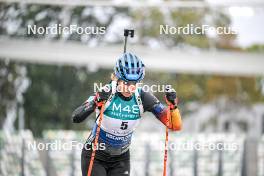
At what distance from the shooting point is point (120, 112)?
5730 mm

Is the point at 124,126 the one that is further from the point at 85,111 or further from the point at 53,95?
the point at 53,95

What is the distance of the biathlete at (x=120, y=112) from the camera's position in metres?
5.62

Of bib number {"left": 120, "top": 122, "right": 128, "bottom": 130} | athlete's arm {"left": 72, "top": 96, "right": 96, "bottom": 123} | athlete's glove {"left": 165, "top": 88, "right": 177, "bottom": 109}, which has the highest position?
athlete's glove {"left": 165, "top": 88, "right": 177, "bottom": 109}

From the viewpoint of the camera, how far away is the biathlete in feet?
18.5

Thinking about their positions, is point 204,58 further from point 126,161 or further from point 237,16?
point 126,161

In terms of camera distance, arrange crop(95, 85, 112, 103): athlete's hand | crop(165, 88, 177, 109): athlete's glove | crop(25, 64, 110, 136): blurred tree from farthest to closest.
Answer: crop(25, 64, 110, 136): blurred tree → crop(165, 88, 177, 109): athlete's glove → crop(95, 85, 112, 103): athlete's hand

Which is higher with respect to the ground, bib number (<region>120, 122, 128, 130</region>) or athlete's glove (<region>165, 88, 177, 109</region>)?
athlete's glove (<region>165, 88, 177, 109</region>)

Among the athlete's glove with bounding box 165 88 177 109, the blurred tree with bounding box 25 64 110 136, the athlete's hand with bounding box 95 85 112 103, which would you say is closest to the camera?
the athlete's hand with bounding box 95 85 112 103

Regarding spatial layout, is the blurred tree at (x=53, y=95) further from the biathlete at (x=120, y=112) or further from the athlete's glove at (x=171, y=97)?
the athlete's glove at (x=171, y=97)

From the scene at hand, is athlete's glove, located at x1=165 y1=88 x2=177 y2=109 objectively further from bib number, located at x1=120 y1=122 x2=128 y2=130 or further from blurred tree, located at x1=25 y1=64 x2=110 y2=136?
blurred tree, located at x1=25 y1=64 x2=110 y2=136

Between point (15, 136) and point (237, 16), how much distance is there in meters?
4.00

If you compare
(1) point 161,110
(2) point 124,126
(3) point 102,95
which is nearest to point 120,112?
(2) point 124,126

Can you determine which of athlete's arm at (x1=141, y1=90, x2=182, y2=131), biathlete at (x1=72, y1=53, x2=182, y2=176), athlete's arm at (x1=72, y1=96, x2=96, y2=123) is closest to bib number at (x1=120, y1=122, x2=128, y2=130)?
biathlete at (x1=72, y1=53, x2=182, y2=176)

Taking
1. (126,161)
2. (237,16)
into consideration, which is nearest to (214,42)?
(237,16)
